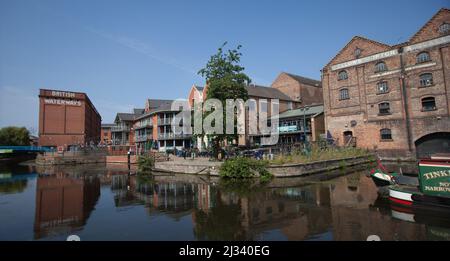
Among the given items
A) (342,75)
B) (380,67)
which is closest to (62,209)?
(342,75)

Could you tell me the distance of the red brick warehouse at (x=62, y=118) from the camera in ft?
157

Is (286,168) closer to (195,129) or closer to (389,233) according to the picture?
(195,129)

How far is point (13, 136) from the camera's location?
51.0 m

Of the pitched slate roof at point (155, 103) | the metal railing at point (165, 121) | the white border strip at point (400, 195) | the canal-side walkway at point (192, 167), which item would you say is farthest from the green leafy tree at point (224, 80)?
the pitched slate roof at point (155, 103)

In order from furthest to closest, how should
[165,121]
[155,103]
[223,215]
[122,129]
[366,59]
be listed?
[122,129]
[155,103]
[165,121]
[366,59]
[223,215]

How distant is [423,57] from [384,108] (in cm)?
595

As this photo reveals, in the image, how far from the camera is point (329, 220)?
25.5 feet

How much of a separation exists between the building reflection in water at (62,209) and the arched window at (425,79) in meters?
30.3

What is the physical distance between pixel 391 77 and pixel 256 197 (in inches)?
932

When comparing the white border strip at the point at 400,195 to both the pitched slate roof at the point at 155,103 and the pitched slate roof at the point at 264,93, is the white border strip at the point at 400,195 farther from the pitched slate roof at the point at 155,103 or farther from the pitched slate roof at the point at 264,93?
the pitched slate roof at the point at 155,103

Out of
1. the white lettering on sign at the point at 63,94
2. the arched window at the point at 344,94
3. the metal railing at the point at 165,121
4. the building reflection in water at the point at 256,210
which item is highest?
the white lettering on sign at the point at 63,94

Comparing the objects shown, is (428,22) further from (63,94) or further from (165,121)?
(63,94)
